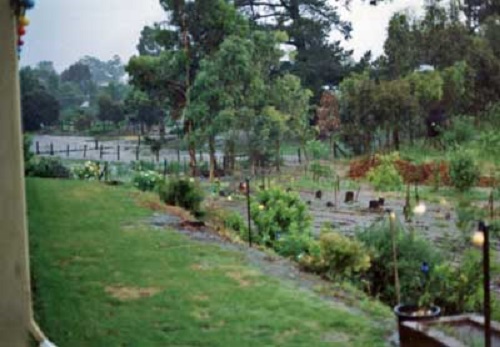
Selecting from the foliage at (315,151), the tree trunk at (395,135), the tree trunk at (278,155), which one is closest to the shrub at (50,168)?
the tree trunk at (278,155)

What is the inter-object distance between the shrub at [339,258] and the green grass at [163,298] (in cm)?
36

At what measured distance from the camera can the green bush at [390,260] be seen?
3475 millimetres

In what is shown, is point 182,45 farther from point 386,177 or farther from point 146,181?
point 386,177

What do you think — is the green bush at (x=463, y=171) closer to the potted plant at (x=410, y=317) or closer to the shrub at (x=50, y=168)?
the shrub at (x=50, y=168)

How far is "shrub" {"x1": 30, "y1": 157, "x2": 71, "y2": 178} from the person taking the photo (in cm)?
791

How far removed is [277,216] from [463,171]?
2661 mm

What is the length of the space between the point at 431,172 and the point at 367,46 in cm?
449

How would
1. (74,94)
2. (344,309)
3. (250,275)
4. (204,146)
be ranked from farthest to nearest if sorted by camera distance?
1. (204,146)
2. (74,94)
3. (250,275)
4. (344,309)

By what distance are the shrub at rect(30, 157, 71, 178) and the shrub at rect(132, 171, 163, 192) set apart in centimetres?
100

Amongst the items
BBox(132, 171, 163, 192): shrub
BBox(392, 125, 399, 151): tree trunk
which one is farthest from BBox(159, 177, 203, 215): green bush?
BBox(392, 125, 399, 151): tree trunk

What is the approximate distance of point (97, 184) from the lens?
7.25 metres

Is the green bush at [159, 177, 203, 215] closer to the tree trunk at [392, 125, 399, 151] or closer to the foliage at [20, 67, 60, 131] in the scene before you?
the foliage at [20, 67, 60, 131]

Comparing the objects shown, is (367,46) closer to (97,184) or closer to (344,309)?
(97,184)

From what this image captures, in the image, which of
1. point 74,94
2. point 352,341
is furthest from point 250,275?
point 74,94
